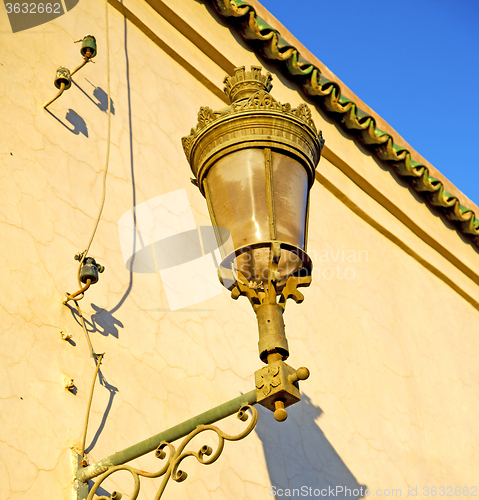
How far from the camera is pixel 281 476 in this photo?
2430mm

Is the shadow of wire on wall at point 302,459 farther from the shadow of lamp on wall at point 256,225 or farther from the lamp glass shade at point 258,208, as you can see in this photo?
the lamp glass shade at point 258,208

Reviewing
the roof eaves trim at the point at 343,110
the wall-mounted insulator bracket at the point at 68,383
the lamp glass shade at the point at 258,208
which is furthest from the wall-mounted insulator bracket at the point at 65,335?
the roof eaves trim at the point at 343,110

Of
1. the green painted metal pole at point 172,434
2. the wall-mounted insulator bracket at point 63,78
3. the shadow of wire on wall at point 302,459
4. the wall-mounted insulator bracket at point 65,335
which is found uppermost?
the wall-mounted insulator bracket at point 63,78

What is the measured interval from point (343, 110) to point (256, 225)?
7.80 feet

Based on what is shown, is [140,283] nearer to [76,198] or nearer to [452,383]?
[76,198]

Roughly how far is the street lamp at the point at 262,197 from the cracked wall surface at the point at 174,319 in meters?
0.57

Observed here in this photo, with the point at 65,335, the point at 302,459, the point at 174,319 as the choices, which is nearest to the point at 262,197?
the point at 65,335

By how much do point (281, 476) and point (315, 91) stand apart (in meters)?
2.13

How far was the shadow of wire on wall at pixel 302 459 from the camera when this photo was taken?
2439 mm

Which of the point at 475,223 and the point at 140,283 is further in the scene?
the point at 475,223

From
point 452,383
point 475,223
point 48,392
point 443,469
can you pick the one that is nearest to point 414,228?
point 475,223

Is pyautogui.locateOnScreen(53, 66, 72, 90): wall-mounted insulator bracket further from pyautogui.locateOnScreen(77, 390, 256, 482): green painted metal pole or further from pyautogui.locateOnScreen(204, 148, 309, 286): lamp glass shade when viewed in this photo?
pyautogui.locateOnScreen(77, 390, 256, 482): green painted metal pole

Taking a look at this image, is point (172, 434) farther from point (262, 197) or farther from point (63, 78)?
point (63, 78)

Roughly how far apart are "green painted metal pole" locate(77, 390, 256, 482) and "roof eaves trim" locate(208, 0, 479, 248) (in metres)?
2.44
